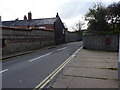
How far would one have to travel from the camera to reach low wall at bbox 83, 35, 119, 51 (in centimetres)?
1783

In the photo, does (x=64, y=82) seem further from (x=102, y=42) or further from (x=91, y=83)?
(x=102, y=42)

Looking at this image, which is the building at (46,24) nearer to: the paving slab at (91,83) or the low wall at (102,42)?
the low wall at (102,42)

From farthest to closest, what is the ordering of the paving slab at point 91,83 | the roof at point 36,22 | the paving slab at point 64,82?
1. the roof at point 36,22
2. the paving slab at point 64,82
3. the paving slab at point 91,83

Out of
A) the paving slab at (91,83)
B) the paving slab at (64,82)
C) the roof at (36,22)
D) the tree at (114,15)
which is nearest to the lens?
the paving slab at (91,83)

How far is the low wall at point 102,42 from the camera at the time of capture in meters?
17.8

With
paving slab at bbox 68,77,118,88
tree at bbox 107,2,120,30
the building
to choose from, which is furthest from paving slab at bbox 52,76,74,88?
the building

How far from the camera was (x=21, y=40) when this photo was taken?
16.9 metres

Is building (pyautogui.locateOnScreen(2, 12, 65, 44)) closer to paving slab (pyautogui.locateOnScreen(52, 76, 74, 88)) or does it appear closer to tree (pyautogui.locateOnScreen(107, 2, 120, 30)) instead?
tree (pyautogui.locateOnScreen(107, 2, 120, 30))

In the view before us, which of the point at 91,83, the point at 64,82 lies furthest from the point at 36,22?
the point at 91,83

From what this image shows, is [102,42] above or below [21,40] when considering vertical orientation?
below

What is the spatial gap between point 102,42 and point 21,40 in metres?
11.0

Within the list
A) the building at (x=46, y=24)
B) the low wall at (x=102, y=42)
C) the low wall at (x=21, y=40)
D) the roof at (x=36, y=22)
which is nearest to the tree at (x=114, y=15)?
the low wall at (x=102, y=42)

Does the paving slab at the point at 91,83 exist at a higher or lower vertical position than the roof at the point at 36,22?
lower

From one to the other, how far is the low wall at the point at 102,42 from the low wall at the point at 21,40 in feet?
25.4
